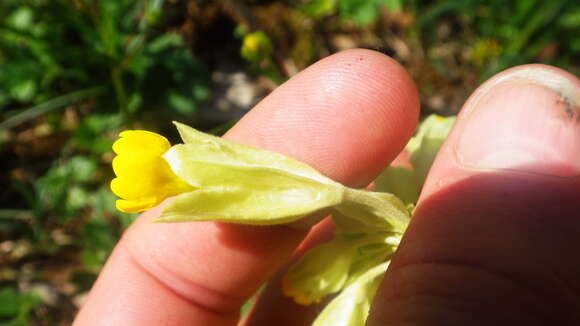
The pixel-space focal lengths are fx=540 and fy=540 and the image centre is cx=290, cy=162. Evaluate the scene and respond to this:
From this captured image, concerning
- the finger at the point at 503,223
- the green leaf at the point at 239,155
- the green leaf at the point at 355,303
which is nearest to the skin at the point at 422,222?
the finger at the point at 503,223

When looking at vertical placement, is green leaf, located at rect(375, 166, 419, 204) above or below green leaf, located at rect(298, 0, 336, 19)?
below

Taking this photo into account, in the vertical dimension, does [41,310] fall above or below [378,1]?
below

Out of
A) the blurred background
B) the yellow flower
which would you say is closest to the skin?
the yellow flower

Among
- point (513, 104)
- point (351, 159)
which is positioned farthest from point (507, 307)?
point (351, 159)

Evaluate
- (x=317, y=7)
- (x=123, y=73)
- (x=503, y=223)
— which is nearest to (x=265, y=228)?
(x=503, y=223)

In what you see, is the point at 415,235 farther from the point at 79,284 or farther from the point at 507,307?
the point at 79,284

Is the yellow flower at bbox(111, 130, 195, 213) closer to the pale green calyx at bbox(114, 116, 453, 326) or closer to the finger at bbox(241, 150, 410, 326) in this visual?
the pale green calyx at bbox(114, 116, 453, 326)

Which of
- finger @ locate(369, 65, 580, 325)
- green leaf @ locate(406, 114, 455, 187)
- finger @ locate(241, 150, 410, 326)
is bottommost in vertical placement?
finger @ locate(241, 150, 410, 326)
